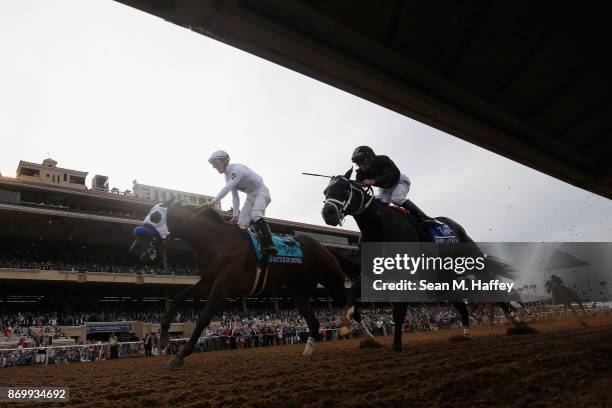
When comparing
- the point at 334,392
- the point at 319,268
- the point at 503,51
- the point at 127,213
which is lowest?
the point at 334,392

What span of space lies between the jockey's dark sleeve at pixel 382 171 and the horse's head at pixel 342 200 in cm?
56

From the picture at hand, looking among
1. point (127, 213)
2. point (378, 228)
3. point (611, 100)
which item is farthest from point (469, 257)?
point (127, 213)

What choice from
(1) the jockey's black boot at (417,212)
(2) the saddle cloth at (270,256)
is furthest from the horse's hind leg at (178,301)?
(1) the jockey's black boot at (417,212)

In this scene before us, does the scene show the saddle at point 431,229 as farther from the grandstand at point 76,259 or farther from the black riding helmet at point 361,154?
the grandstand at point 76,259

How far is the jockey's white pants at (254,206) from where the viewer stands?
6.36m

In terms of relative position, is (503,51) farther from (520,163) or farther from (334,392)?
(334,392)

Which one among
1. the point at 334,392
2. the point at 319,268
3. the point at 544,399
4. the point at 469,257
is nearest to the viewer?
the point at 544,399

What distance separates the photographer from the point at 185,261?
4012 cm

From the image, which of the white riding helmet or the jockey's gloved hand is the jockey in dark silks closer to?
the jockey's gloved hand

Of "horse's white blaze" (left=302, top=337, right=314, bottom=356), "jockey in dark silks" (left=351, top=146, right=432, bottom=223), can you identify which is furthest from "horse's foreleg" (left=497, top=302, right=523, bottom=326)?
"horse's white blaze" (left=302, top=337, right=314, bottom=356)

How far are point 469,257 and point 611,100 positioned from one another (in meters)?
3.90

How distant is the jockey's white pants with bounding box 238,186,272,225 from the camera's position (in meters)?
6.36

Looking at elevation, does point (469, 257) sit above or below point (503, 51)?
below

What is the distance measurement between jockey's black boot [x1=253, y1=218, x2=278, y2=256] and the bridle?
3.60 feet
